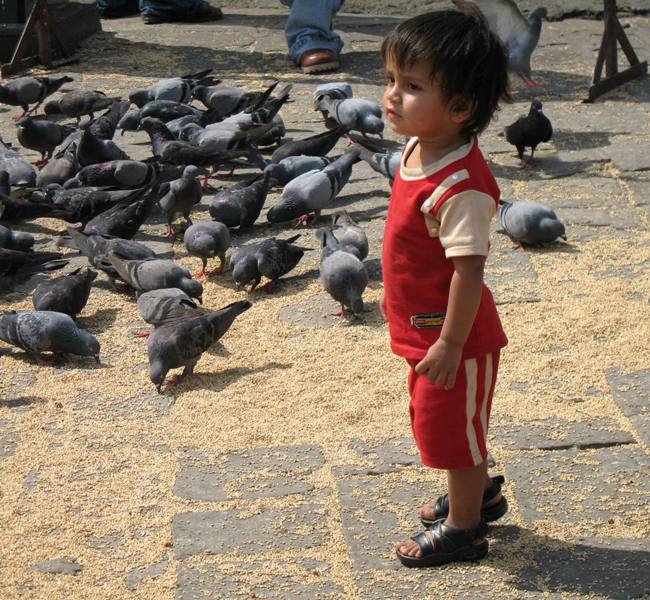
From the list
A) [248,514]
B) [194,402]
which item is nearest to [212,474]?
[248,514]

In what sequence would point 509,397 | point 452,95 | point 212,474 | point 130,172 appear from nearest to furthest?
point 452,95 → point 212,474 → point 509,397 → point 130,172

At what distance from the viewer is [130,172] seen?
251 inches

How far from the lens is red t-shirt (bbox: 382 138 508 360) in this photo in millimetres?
2684

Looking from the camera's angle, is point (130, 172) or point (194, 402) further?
point (130, 172)

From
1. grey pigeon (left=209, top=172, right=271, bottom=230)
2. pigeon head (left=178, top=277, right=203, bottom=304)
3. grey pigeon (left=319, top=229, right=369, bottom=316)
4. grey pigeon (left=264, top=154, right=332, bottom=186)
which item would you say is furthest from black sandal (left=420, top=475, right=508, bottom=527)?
grey pigeon (left=264, top=154, right=332, bottom=186)

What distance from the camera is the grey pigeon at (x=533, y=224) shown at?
17.8 ft

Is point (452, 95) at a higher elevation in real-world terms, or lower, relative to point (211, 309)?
higher

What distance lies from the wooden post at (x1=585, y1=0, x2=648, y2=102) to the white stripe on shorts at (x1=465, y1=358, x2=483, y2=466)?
5.83 meters

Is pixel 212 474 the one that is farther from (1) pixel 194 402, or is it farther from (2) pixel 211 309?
(2) pixel 211 309

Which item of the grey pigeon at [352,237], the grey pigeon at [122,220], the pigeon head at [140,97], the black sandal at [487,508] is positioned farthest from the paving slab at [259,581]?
the pigeon head at [140,97]

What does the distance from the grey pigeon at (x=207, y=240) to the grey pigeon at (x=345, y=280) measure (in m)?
0.66

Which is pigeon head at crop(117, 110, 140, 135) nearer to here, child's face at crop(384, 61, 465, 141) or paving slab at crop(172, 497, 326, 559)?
paving slab at crop(172, 497, 326, 559)

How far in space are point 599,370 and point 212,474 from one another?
5.12 feet

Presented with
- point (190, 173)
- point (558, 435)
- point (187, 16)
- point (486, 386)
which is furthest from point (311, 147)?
point (187, 16)
